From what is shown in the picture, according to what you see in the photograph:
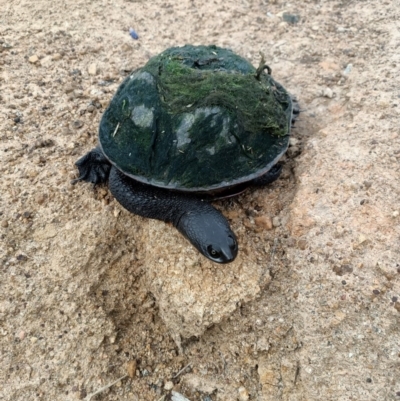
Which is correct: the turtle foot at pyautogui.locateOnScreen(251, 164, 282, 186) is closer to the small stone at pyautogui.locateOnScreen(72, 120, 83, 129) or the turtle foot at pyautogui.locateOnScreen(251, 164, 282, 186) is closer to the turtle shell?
the turtle shell

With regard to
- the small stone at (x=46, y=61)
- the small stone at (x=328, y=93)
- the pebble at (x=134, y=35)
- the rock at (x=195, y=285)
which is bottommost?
the rock at (x=195, y=285)

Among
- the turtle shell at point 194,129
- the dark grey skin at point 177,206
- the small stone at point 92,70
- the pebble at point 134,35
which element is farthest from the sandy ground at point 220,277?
the pebble at point 134,35

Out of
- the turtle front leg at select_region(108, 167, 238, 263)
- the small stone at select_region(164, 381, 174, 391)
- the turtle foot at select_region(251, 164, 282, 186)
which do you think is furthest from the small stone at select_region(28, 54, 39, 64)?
the small stone at select_region(164, 381, 174, 391)

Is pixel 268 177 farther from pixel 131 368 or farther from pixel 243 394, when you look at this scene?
pixel 131 368

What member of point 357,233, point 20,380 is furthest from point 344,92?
point 20,380

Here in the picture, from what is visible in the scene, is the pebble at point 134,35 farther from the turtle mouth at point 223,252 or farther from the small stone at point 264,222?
the turtle mouth at point 223,252

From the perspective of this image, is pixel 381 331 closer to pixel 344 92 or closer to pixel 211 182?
pixel 211 182

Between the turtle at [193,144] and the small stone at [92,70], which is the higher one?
the turtle at [193,144]

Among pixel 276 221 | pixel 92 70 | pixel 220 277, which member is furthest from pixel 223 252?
pixel 92 70

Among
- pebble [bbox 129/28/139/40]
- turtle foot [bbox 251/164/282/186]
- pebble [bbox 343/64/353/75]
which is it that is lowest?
pebble [bbox 129/28/139/40]
